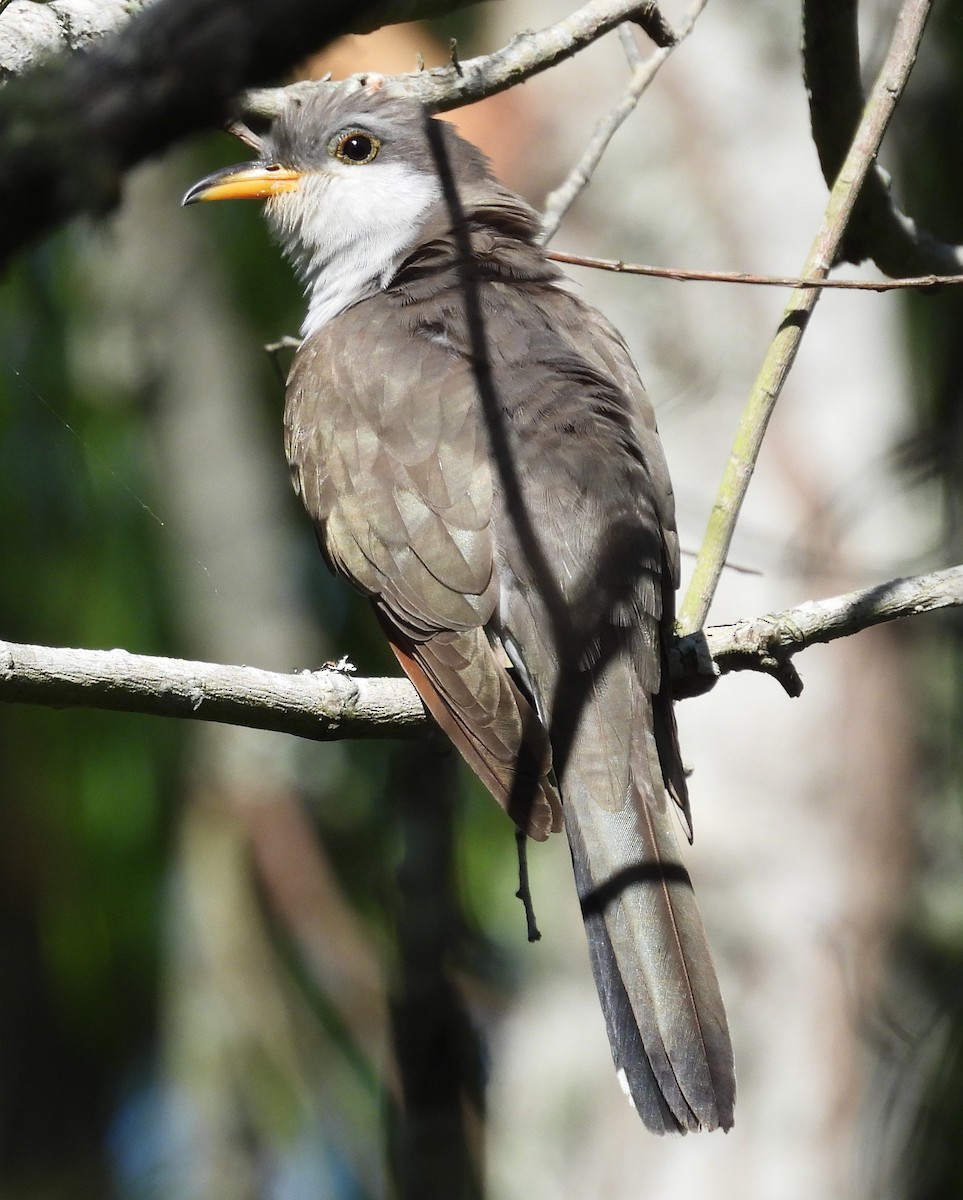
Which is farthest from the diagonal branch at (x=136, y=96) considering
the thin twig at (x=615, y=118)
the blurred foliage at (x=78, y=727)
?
the blurred foliage at (x=78, y=727)

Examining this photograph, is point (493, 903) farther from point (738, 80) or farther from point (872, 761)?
point (738, 80)

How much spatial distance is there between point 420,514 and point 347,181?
58.6 inches

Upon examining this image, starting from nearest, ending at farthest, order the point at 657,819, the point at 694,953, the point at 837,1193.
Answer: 1. the point at 694,953
2. the point at 657,819
3. the point at 837,1193

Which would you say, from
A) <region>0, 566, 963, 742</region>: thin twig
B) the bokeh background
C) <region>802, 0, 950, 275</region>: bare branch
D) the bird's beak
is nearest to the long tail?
<region>0, 566, 963, 742</region>: thin twig

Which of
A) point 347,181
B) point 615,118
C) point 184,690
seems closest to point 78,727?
point 347,181

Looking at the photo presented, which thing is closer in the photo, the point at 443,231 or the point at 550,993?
the point at 443,231

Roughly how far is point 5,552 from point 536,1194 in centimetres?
327

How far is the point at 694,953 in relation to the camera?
240cm

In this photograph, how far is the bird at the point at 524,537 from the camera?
2412 millimetres

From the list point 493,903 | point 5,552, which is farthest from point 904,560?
point 5,552

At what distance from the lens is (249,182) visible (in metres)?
3.96

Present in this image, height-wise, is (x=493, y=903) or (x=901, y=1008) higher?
(x=493, y=903)

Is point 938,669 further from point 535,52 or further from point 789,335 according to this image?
point 535,52

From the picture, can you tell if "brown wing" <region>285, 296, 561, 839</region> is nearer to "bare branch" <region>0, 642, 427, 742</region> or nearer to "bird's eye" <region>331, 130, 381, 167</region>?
"bare branch" <region>0, 642, 427, 742</region>
